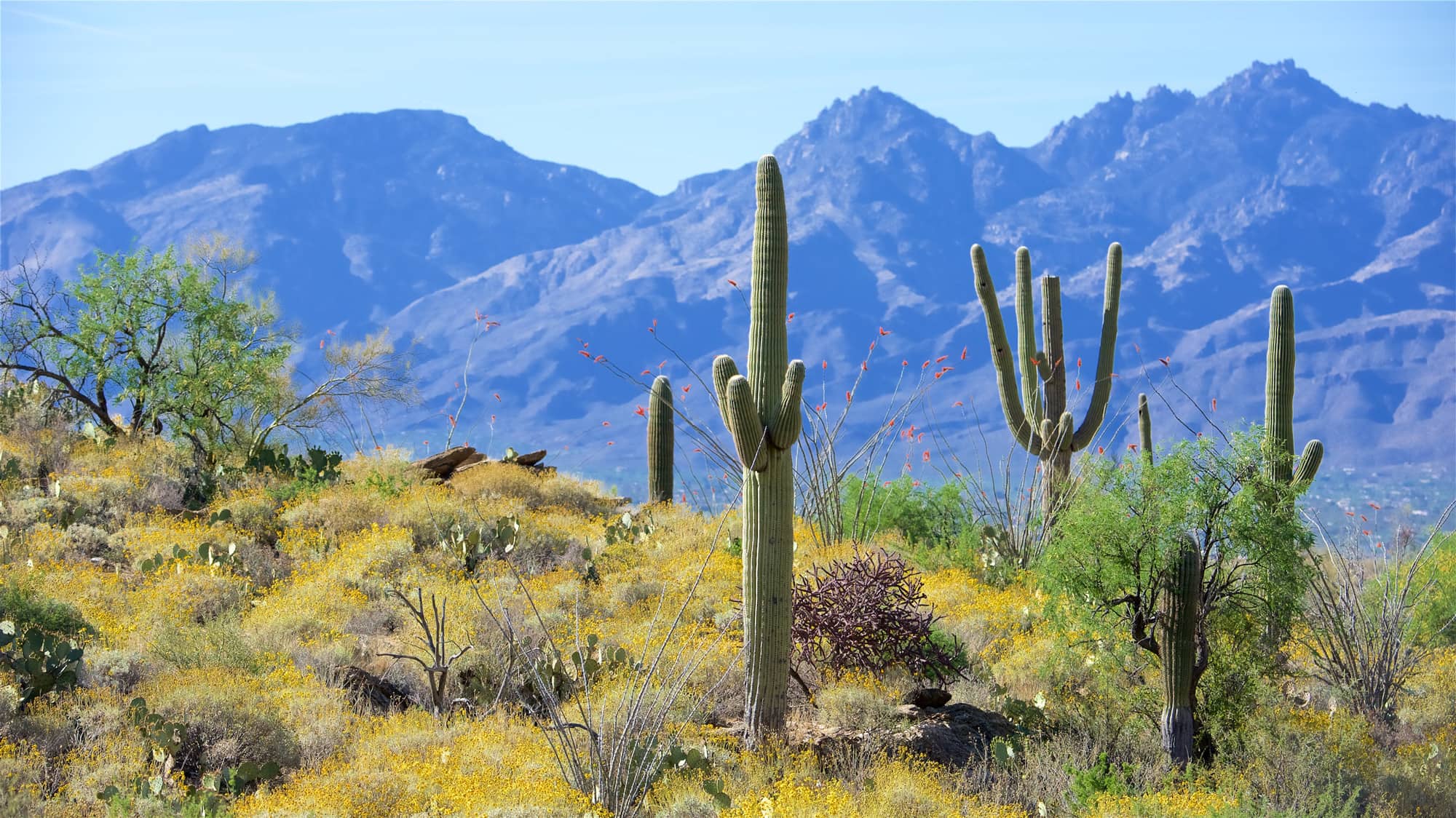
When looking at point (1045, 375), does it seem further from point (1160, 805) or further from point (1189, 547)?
point (1160, 805)

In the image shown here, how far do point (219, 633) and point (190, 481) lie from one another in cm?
537

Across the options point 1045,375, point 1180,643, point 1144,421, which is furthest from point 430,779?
point 1144,421

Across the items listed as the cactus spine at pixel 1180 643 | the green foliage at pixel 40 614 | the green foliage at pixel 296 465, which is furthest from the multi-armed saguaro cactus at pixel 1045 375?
the green foliage at pixel 40 614

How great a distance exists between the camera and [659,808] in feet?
23.9

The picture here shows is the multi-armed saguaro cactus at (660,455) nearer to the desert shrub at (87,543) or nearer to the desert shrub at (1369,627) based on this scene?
the desert shrub at (87,543)

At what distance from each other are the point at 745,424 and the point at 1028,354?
6682 millimetres

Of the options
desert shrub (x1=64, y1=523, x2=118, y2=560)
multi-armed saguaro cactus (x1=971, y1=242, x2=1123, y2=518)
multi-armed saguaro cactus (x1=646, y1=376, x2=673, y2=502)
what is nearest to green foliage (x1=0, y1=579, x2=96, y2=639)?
desert shrub (x1=64, y1=523, x2=118, y2=560)

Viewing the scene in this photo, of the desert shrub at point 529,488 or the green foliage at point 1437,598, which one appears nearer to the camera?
the green foliage at point 1437,598

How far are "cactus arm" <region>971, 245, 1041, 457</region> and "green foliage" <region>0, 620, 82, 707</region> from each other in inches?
355

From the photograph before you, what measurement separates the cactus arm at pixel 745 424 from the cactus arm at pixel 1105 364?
5.88 meters

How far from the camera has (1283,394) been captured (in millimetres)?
10633

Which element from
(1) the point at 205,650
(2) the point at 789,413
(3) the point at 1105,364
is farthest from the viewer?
(3) the point at 1105,364

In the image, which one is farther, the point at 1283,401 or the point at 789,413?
the point at 1283,401

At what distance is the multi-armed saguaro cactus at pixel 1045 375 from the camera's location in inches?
518
